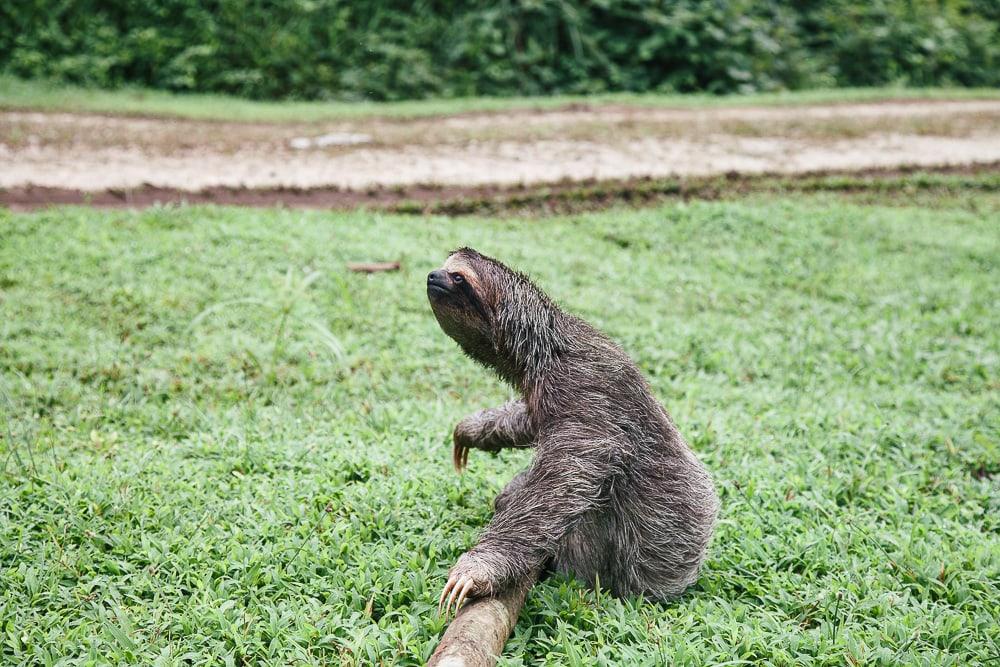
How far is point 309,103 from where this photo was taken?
574 inches

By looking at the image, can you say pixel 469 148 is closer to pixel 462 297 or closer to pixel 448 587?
pixel 462 297

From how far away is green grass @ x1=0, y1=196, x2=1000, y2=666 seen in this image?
3199mm

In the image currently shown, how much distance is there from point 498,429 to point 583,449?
0.57m

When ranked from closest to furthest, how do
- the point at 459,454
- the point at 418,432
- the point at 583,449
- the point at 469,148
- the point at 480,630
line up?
the point at 480,630, the point at 583,449, the point at 459,454, the point at 418,432, the point at 469,148

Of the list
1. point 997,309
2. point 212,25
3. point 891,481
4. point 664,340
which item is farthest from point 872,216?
point 212,25

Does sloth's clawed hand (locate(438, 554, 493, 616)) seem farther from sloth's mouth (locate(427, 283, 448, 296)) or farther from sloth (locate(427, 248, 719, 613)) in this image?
sloth's mouth (locate(427, 283, 448, 296))

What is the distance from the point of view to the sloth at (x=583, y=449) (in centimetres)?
315

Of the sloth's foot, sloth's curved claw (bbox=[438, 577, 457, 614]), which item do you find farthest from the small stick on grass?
sloth's curved claw (bbox=[438, 577, 457, 614])

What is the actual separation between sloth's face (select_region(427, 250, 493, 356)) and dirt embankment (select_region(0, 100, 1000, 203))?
6.28 meters

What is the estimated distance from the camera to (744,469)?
179 inches

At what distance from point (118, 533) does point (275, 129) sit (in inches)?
356

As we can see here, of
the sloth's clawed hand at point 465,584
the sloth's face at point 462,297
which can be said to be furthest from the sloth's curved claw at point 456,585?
the sloth's face at point 462,297

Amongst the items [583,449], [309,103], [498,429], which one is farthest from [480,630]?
[309,103]

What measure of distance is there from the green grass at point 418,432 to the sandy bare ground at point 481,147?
57.0 inches
